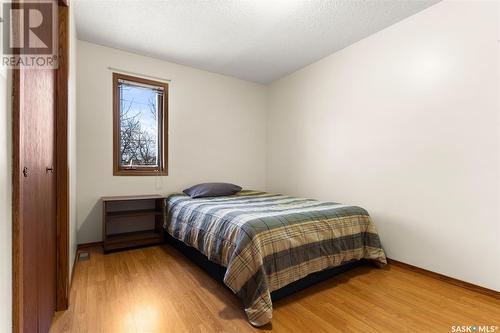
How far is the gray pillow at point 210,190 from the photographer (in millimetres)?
3244

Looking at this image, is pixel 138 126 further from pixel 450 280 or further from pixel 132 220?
pixel 450 280

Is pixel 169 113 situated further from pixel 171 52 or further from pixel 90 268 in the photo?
pixel 90 268

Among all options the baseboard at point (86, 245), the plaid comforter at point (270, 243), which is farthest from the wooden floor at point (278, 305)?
the baseboard at point (86, 245)

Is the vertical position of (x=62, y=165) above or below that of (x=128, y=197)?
above

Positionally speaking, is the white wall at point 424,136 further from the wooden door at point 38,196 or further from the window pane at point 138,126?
the wooden door at point 38,196

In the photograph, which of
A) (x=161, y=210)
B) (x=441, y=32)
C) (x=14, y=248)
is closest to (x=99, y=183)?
(x=161, y=210)

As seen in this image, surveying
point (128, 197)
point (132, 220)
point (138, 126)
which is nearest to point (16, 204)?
point (128, 197)

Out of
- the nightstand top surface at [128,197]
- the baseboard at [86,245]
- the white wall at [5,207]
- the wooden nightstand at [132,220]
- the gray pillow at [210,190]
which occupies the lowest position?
the baseboard at [86,245]

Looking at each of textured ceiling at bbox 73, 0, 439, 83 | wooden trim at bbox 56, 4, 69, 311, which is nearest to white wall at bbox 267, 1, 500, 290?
textured ceiling at bbox 73, 0, 439, 83

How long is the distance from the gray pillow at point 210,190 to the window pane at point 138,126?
0.69m

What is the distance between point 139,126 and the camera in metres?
3.44

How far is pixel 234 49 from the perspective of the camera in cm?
319

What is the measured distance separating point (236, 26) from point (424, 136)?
7.26 ft

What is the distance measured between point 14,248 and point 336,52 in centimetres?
356
